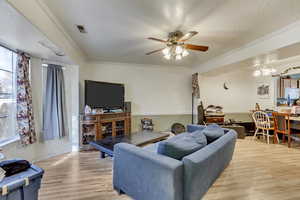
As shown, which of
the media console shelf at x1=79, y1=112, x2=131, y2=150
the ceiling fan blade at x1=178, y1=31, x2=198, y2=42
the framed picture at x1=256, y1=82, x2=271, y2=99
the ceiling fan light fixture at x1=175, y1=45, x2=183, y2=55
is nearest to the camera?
the ceiling fan blade at x1=178, y1=31, x2=198, y2=42

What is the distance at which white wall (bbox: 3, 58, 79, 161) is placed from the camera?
2816 mm

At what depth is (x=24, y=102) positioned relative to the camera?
285cm

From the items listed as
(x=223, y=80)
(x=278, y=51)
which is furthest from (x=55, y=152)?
(x=223, y=80)

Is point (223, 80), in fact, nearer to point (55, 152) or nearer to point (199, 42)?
point (199, 42)

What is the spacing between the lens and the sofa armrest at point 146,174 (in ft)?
4.87

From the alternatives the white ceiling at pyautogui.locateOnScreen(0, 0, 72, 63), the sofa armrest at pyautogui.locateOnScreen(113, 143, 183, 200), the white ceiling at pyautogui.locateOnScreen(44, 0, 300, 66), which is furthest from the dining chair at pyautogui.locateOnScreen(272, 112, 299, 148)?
the white ceiling at pyautogui.locateOnScreen(0, 0, 72, 63)

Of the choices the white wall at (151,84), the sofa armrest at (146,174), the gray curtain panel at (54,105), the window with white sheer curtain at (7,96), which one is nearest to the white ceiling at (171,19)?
the gray curtain panel at (54,105)

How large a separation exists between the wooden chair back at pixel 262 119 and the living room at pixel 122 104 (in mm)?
38

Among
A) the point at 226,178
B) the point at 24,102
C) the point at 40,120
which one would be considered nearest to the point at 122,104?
the point at 40,120

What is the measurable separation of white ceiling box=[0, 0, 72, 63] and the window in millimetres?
249

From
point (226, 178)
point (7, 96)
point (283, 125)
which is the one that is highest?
point (7, 96)

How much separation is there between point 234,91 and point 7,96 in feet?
21.8

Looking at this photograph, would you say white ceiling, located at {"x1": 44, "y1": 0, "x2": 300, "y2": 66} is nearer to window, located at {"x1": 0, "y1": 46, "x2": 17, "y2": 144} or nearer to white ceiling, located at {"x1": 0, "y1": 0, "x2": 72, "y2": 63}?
white ceiling, located at {"x1": 0, "y1": 0, "x2": 72, "y2": 63}

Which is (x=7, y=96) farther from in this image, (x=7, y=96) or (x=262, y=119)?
(x=262, y=119)
